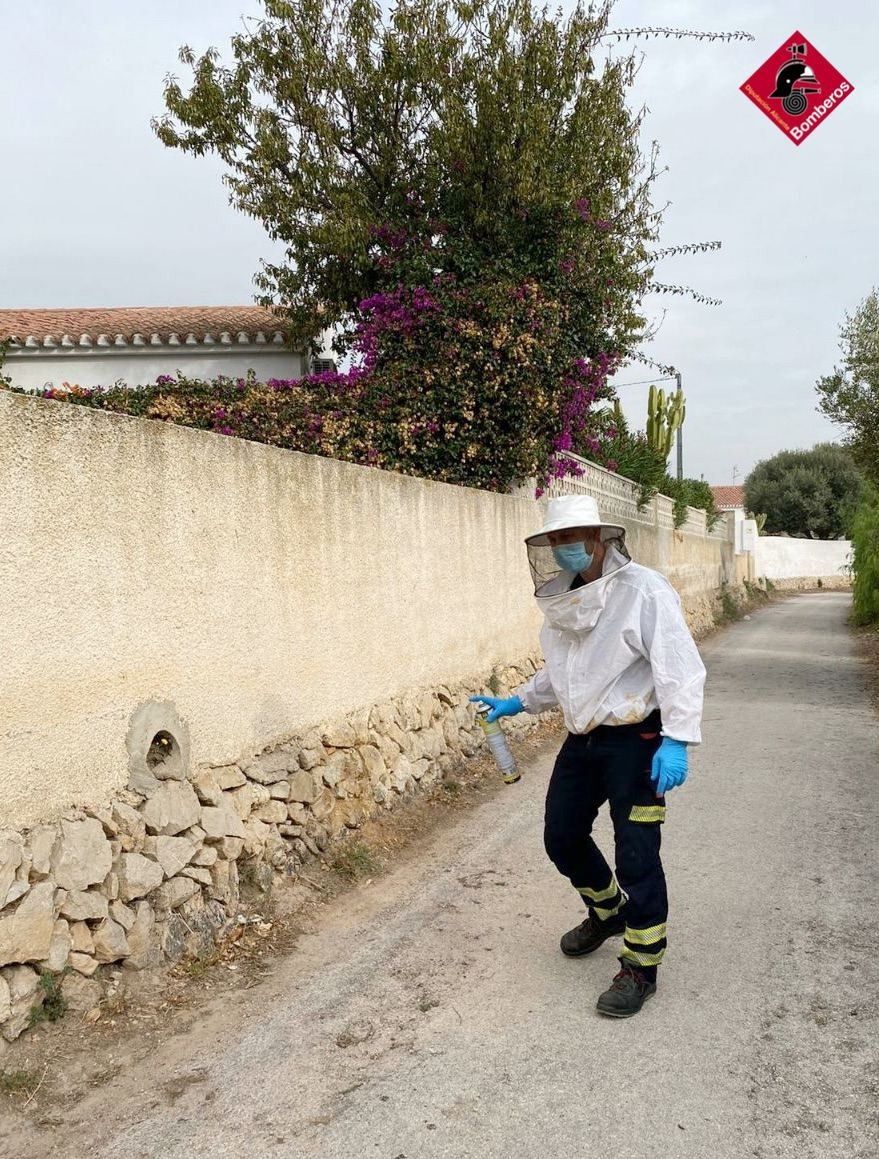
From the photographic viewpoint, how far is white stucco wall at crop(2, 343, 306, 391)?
15266mm

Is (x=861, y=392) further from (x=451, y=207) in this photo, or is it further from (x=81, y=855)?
(x=81, y=855)

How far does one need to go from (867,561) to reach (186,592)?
18.4 m

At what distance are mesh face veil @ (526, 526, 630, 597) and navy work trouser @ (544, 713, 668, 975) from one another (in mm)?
567

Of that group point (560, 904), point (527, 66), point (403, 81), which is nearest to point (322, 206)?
point (403, 81)

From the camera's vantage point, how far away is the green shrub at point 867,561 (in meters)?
18.9

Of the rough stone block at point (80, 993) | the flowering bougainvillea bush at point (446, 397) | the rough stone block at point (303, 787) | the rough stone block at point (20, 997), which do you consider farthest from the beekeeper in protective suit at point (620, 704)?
the flowering bougainvillea bush at point (446, 397)

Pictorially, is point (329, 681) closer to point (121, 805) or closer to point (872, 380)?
point (121, 805)

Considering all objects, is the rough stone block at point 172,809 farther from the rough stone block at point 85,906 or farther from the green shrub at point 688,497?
the green shrub at point 688,497

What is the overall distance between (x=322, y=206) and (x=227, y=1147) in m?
11.1

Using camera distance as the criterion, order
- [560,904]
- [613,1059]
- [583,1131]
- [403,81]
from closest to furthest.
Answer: [583,1131]
[613,1059]
[560,904]
[403,81]

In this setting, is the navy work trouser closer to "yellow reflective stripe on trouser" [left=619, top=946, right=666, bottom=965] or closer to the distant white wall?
"yellow reflective stripe on trouser" [left=619, top=946, right=666, bottom=965]

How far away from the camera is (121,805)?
3697 mm

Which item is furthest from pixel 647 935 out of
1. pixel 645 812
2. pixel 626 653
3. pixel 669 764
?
pixel 626 653

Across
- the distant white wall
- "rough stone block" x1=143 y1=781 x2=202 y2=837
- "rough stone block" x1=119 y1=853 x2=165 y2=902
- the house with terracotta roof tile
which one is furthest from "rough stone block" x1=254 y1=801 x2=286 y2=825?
the distant white wall
